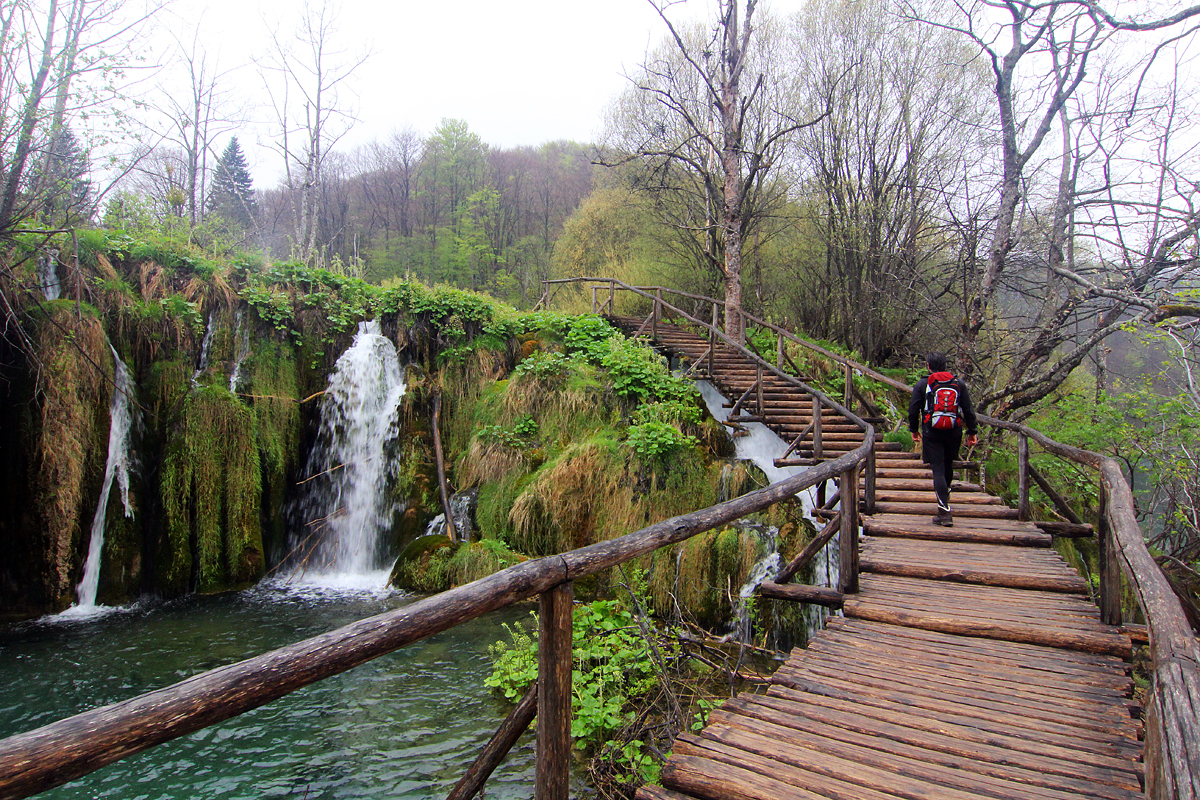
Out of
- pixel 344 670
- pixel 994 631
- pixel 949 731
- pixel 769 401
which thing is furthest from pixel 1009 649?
pixel 769 401

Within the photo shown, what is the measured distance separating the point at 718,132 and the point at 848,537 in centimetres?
1287

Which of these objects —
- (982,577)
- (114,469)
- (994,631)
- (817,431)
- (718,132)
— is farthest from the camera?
(718,132)

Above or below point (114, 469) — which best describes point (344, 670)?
above

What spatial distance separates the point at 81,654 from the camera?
6684mm

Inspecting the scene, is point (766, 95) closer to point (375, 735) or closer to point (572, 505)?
point (572, 505)

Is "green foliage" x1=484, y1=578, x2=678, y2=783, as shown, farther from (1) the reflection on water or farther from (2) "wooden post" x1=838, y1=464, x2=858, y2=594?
(2) "wooden post" x1=838, y1=464, x2=858, y2=594

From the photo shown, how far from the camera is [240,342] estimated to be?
10.2 m

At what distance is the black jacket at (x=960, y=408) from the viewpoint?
6246 mm

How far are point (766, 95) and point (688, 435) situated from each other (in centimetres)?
1082

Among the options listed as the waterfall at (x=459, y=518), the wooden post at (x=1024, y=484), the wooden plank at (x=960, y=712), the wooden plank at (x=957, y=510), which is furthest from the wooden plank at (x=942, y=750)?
the waterfall at (x=459, y=518)

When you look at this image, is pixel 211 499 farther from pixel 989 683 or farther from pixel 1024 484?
pixel 1024 484

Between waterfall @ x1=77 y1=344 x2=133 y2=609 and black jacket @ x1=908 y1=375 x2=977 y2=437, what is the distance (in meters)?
10.2

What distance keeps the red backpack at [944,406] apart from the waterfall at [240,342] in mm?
9825

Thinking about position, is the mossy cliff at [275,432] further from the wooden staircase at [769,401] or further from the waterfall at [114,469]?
the wooden staircase at [769,401]
